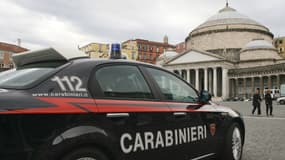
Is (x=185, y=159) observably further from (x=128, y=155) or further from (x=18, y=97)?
(x=18, y=97)

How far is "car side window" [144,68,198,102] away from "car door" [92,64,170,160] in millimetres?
260

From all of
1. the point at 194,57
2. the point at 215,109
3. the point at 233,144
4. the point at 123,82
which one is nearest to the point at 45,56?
the point at 123,82

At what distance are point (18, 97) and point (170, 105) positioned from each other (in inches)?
77.9

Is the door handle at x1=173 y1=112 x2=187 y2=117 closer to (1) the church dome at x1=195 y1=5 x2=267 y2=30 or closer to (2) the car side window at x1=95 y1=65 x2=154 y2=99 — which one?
(2) the car side window at x1=95 y1=65 x2=154 y2=99

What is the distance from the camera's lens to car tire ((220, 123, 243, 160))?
4.99 meters

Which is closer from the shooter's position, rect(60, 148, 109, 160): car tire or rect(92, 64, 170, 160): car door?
Answer: rect(60, 148, 109, 160): car tire

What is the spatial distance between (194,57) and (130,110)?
79.6 m

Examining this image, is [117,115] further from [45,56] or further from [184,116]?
[184,116]

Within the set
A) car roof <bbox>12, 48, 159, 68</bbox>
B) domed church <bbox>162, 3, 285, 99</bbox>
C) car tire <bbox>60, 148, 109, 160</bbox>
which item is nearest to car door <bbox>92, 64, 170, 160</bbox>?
car roof <bbox>12, 48, 159, 68</bbox>

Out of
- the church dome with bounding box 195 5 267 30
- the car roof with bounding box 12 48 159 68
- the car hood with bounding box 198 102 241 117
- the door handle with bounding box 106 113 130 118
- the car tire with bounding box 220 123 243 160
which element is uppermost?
the church dome with bounding box 195 5 267 30

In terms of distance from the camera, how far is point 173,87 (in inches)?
171

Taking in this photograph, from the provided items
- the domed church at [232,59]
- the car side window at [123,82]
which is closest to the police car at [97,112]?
the car side window at [123,82]

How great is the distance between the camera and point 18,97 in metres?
2.51

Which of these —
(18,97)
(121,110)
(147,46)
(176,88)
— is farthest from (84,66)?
(147,46)
